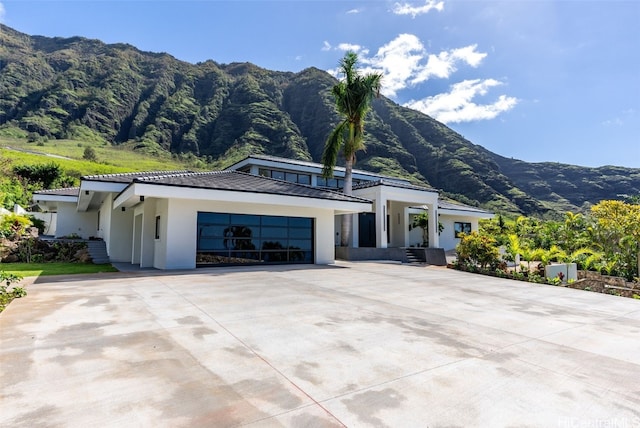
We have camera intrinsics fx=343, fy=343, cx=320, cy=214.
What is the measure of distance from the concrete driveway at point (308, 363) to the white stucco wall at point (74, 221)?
19359mm

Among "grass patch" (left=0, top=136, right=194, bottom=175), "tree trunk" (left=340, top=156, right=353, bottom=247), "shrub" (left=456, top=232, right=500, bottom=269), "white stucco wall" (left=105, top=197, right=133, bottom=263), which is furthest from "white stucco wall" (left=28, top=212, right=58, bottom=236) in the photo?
"shrub" (left=456, top=232, right=500, bottom=269)

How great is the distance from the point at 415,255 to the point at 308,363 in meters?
17.5

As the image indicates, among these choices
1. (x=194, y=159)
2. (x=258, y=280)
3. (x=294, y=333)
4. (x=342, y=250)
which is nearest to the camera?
(x=294, y=333)

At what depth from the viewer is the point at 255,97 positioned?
94.6 meters

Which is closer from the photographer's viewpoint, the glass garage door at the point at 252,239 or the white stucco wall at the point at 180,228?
the white stucco wall at the point at 180,228

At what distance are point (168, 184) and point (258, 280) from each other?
4816mm

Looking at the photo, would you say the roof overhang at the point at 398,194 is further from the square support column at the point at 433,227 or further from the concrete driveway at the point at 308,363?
the concrete driveway at the point at 308,363

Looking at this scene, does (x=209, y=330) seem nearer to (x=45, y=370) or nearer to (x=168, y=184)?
(x=45, y=370)

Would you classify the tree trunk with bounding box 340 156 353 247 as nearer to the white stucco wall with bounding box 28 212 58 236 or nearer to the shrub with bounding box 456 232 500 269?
the shrub with bounding box 456 232 500 269

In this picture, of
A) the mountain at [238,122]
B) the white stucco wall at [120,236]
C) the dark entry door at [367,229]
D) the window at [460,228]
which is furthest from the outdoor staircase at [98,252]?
the mountain at [238,122]

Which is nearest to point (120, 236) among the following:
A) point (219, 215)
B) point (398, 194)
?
point (219, 215)

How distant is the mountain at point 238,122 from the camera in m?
77.1

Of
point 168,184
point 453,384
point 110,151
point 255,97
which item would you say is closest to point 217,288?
point 168,184

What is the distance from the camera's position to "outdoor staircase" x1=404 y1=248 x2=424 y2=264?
65.5 feet
